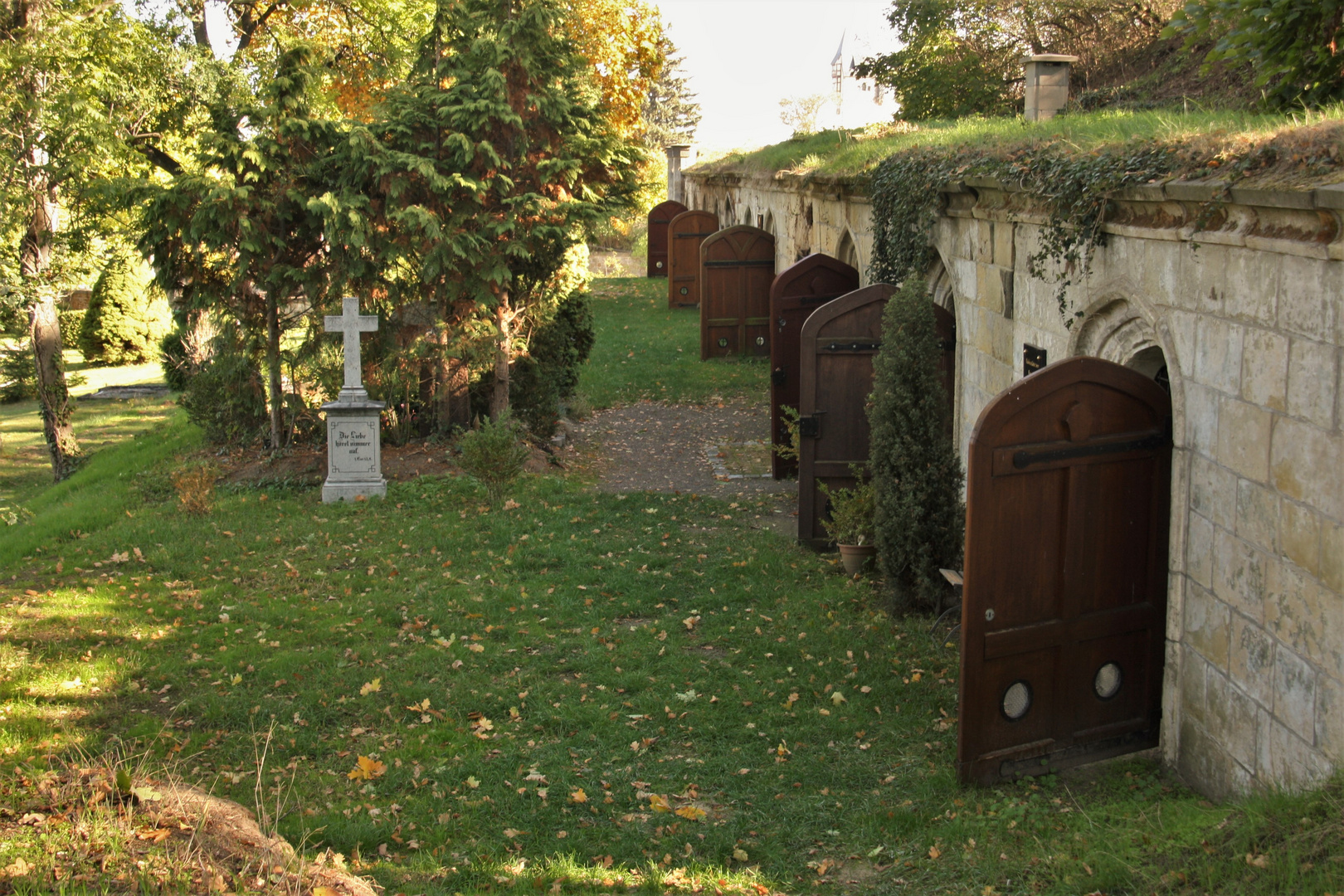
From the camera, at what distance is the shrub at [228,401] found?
40.9ft

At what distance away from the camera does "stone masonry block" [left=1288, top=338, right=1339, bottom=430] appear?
4199 millimetres

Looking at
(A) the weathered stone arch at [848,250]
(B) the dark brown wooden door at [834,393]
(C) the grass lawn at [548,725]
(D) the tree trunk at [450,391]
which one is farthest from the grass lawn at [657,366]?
(B) the dark brown wooden door at [834,393]

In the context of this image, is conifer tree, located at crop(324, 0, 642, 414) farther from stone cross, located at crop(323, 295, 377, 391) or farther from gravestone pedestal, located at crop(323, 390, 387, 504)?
gravestone pedestal, located at crop(323, 390, 387, 504)

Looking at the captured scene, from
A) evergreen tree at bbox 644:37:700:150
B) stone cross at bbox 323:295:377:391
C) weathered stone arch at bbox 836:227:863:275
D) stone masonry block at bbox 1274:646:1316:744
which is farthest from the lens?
evergreen tree at bbox 644:37:700:150

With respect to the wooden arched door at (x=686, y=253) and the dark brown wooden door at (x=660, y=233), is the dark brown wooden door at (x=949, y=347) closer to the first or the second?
the wooden arched door at (x=686, y=253)

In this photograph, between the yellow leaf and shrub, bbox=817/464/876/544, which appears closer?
the yellow leaf

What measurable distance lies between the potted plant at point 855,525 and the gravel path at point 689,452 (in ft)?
4.57

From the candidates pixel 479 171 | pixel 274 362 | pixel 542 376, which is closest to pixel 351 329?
pixel 274 362

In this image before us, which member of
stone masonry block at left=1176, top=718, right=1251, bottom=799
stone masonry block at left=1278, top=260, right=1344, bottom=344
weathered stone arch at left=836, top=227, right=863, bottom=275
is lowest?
stone masonry block at left=1176, top=718, right=1251, bottom=799

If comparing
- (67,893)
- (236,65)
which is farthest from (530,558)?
(236,65)

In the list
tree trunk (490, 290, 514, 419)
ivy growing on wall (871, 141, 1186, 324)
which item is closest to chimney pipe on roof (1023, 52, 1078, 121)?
ivy growing on wall (871, 141, 1186, 324)

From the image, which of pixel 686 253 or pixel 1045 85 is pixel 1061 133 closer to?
pixel 1045 85

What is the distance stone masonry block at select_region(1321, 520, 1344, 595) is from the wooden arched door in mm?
20289

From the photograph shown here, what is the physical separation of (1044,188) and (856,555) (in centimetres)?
333
